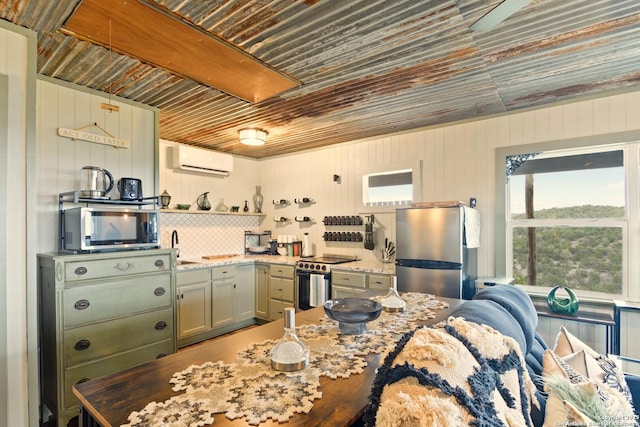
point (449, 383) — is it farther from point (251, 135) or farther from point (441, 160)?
point (251, 135)

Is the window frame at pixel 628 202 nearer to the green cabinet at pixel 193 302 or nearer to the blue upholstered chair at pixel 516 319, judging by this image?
the blue upholstered chair at pixel 516 319

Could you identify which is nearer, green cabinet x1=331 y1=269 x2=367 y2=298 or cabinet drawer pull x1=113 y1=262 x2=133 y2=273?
cabinet drawer pull x1=113 y1=262 x2=133 y2=273

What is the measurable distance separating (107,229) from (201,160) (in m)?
2.06

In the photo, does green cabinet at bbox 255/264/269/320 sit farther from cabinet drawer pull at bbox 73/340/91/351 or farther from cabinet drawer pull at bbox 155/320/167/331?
cabinet drawer pull at bbox 73/340/91/351

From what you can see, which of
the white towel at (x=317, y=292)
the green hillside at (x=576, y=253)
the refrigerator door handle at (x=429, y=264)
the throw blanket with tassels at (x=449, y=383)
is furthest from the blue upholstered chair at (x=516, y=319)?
the green hillside at (x=576, y=253)

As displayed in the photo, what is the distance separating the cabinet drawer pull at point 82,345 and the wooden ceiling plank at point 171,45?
2088 mm

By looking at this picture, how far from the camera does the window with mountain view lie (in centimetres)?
293

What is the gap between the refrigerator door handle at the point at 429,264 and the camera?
300cm

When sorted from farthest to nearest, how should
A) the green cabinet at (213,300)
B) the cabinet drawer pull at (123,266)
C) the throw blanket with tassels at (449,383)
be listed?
the green cabinet at (213,300)
the cabinet drawer pull at (123,266)
the throw blanket with tassels at (449,383)

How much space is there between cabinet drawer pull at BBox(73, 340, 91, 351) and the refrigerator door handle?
278cm

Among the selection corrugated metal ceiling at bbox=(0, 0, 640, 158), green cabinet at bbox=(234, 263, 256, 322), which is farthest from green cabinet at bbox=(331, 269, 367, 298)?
corrugated metal ceiling at bbox=(0, 0, 640, 158)

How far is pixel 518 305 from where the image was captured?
1.73 meters

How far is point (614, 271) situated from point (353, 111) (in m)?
2.89

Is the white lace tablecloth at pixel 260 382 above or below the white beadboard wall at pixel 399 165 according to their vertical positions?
below
